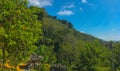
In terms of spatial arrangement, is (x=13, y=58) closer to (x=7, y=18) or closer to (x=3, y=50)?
(x=3, y=50)

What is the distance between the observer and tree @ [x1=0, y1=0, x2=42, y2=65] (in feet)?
89.1

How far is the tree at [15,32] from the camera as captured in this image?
27.2m

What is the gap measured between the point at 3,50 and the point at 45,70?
54864 millimetres

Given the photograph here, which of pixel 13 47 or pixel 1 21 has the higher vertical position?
pixel 1 21

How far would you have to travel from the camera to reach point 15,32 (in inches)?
1082

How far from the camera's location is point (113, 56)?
69.6 meters

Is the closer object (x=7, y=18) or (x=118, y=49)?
(x=7, y=18)

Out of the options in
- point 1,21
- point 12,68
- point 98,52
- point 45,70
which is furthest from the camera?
point 45,70

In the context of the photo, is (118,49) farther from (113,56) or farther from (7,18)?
(7,18)

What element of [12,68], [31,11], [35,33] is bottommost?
[12,68]

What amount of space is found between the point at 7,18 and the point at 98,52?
36349 mm

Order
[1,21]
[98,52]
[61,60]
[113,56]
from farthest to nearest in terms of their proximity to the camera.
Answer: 1. [61,60]
2. [113,56]
3. [98,52]
4. [1,21]

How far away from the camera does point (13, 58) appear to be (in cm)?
2862

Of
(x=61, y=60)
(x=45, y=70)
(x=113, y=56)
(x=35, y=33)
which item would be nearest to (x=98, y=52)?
(x=113, y=56)
